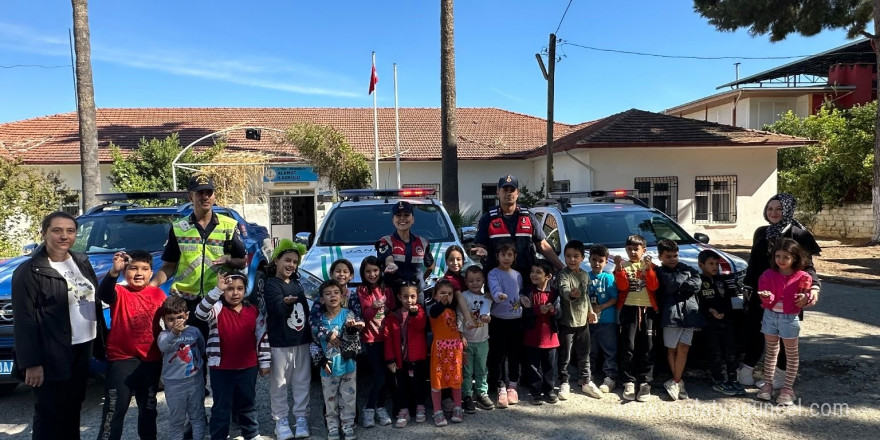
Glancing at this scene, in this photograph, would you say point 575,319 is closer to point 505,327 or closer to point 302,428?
point 505,327

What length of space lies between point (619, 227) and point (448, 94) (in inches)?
249

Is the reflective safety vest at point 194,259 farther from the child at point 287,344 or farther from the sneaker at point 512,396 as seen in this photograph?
the sneaker at point 512,396

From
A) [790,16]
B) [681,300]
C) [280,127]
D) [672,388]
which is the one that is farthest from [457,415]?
[280,127]

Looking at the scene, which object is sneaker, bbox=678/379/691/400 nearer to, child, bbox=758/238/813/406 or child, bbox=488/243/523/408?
child, bbox=758/238/813/406

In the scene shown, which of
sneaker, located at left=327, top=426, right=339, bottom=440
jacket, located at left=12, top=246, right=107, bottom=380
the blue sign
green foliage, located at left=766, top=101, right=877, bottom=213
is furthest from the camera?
the blue sign

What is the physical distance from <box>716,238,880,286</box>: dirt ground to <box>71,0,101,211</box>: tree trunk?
14.4 meters

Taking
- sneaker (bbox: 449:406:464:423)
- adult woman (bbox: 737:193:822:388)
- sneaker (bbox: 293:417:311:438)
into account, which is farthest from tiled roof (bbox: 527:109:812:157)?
sneaker (bbox: 293:417:311:438)

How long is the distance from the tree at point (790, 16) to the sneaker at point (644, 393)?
1366cm

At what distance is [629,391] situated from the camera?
442 cm

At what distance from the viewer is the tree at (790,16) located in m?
14.6

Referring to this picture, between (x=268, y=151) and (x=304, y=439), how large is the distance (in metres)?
16.0

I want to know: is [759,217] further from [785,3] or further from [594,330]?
[594,330]

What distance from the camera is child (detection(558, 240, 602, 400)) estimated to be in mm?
4477

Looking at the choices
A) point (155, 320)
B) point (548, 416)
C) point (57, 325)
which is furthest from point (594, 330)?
point (57, 325)
